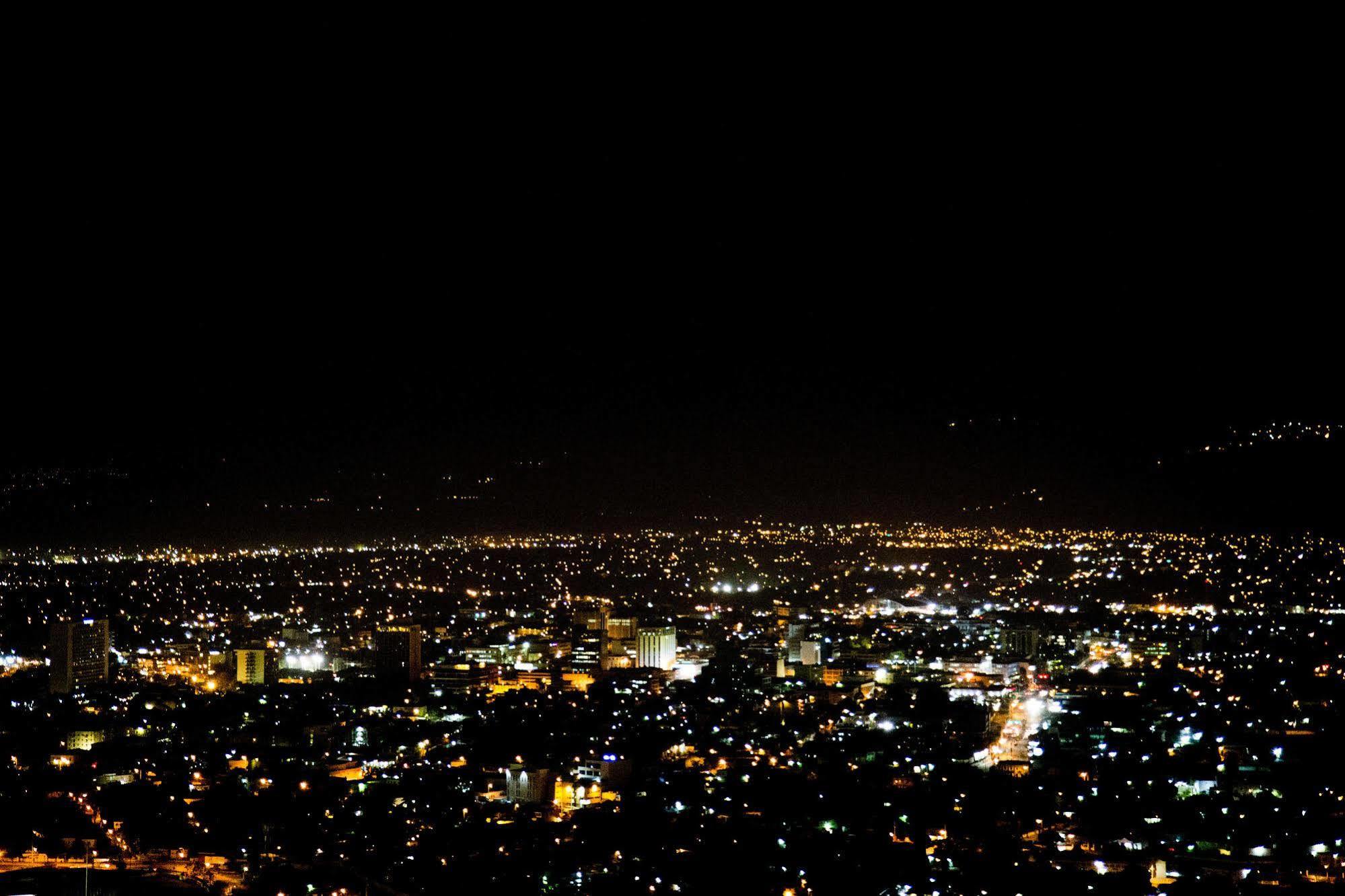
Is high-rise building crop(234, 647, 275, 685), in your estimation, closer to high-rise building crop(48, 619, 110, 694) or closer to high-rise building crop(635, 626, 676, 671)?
high-rise building crop(48, 619, 110, 694)

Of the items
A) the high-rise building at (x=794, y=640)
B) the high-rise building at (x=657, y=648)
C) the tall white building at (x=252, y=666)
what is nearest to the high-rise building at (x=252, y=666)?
the tall white building at (x=252, y=666)

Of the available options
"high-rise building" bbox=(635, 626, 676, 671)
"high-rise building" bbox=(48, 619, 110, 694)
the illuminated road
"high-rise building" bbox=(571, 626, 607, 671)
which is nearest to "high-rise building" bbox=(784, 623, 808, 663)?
"high-rise building" bbox=(635, 626, 676, 671)

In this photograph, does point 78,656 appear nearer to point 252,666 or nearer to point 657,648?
point 252,666

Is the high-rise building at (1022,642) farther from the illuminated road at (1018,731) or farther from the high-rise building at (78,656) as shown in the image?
the high-rise building at (78,656)

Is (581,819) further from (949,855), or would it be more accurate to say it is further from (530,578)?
(530,578)

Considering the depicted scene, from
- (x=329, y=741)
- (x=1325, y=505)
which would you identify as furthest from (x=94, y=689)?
(x=1325, y=505)

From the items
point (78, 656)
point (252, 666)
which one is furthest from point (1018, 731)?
point (78, 656)
